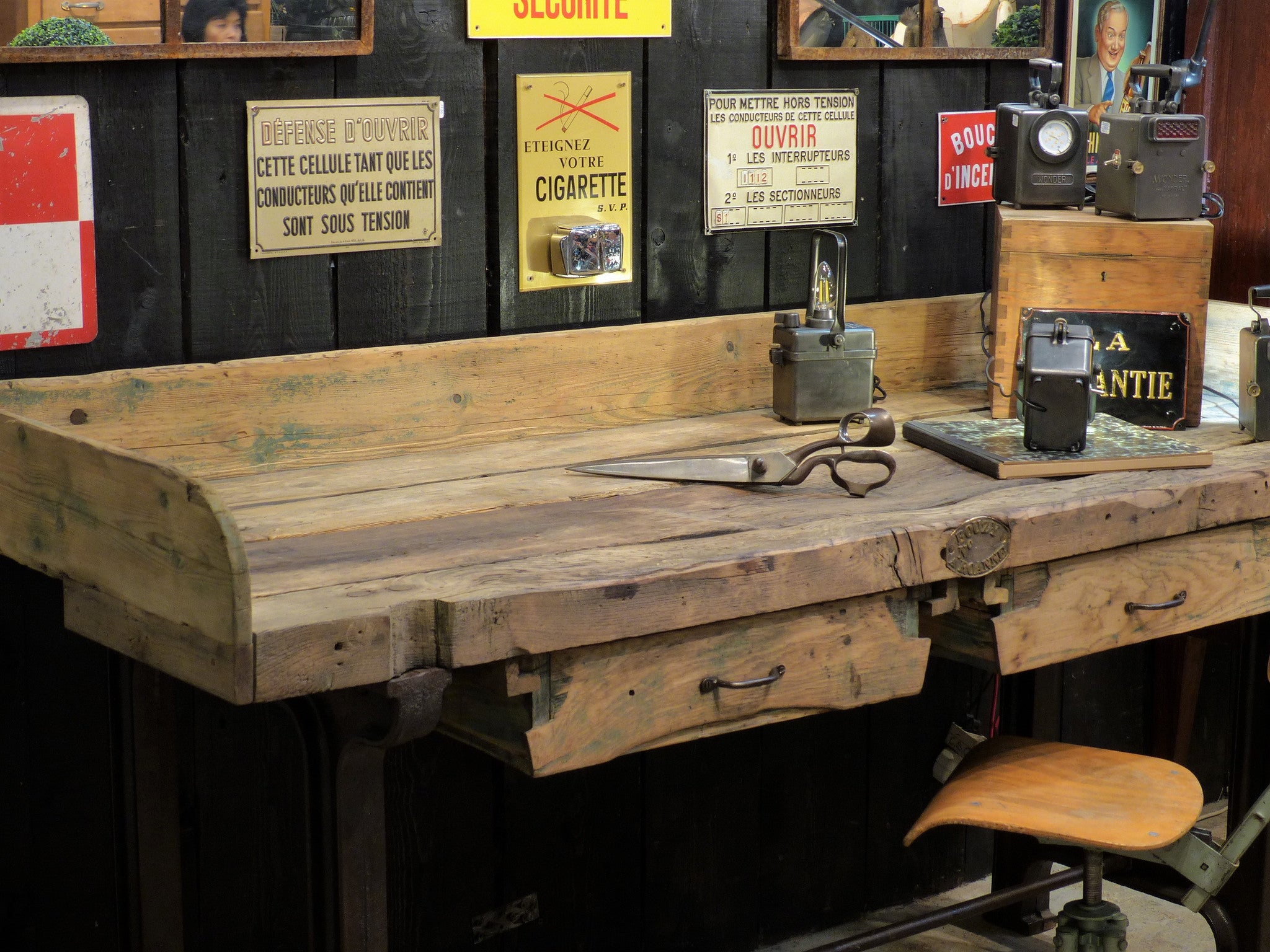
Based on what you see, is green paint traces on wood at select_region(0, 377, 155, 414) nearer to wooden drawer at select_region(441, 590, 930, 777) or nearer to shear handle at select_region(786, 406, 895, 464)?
wooden drawer at select_region(441, 590, 930, 777)

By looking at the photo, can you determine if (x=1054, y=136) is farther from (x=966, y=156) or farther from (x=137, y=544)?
(x=137, y=544)

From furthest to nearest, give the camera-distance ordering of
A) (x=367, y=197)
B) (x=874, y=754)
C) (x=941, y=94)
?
(x=874, y=754), (x=941, y=94), (x=367, y=197)

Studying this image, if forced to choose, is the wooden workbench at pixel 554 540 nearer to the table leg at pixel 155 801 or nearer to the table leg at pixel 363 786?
the table leg at pixel 363 786

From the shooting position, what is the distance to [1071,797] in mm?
2031

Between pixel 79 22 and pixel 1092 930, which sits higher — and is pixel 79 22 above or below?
above

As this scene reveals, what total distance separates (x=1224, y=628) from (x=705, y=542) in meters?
1.64

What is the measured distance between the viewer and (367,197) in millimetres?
2184

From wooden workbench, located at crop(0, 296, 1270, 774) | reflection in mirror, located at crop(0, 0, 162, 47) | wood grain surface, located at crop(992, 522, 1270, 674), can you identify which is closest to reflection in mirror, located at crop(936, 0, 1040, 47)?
wooden workbench, located at crop(0, 296, 1270, 774)

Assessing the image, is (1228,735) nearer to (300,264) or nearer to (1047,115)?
(1047,115)

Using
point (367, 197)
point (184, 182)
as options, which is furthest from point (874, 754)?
point (184, 182)

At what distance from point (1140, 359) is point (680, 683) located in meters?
1.07

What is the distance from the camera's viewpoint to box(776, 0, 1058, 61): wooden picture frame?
249 cm

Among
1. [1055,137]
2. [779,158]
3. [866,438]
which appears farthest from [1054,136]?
[866,438]

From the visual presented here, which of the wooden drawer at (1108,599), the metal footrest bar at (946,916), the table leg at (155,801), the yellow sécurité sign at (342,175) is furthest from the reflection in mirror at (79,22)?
the metal footrest bar at (946,916)
